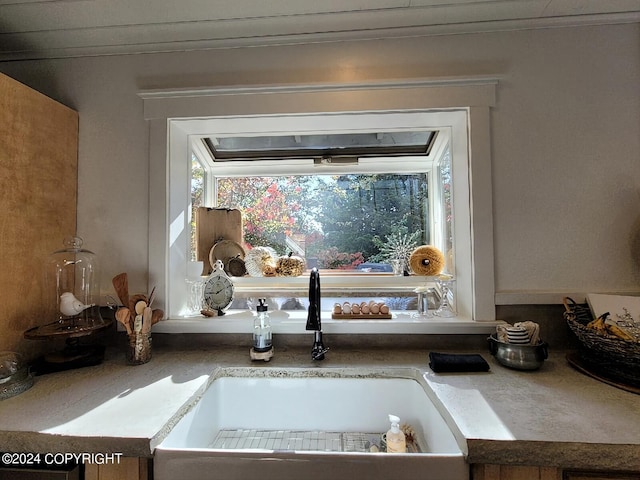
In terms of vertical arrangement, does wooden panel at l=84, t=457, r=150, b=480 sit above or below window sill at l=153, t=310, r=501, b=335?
below

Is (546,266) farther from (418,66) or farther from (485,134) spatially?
(418,66)

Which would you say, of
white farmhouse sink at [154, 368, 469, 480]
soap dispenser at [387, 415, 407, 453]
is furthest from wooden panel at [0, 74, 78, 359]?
soap dispenser at [387, 415, 407, 453]

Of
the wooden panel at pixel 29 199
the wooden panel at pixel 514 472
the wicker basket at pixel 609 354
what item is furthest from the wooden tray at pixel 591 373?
the wooden panel at pixel 29 199

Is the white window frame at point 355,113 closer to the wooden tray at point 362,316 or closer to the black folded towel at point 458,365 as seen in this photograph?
the wooden tray at point 362,316

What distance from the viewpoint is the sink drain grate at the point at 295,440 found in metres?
0.95

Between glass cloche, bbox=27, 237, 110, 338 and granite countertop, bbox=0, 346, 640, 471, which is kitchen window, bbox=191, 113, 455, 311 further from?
granite countertop, bbox=0, 346, 640, 471

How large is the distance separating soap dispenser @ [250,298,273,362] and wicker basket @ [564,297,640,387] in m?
1.03

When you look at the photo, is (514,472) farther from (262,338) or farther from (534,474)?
(262,338)

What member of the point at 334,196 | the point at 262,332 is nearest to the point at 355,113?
the point at 334,196

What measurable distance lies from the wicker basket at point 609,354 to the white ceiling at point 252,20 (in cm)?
111

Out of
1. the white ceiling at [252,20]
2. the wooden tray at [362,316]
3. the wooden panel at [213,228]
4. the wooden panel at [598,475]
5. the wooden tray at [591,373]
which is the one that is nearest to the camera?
the wooden panel at [598,475]

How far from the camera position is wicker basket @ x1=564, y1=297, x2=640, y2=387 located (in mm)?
828

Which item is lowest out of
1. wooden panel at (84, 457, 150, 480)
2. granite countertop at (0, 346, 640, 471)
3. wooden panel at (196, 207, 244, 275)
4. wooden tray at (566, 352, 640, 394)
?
wooden panel at (84, 457, 150, 480)

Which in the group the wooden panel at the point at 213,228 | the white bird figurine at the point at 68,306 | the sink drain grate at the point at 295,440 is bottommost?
the sink drain grate at the point at 295,440
